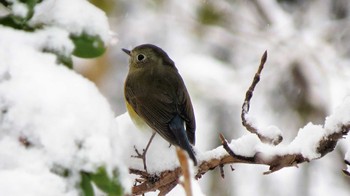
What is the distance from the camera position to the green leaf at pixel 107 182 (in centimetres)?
79

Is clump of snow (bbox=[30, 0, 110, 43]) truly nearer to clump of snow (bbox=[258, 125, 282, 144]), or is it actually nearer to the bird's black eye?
clump of snow (bbox=[258, 125, 282, 144])

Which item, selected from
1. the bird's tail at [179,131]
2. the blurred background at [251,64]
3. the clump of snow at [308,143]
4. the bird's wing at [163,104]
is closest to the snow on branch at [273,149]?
the clump of snow at [308,143]

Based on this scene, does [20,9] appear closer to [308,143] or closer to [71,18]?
[71,18]

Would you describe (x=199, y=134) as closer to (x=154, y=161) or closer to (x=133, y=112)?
(x=133, y=112)

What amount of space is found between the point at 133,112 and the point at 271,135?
4.70 feet

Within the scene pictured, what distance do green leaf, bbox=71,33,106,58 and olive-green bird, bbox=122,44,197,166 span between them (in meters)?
1.67

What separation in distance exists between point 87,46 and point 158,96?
2326 millimetres

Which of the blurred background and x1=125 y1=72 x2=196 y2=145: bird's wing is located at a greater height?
the blurred background

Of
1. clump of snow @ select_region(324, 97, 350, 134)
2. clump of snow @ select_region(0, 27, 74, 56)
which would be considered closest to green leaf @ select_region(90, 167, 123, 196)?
clump of snow @ select_region(0, 27, 74, 56)

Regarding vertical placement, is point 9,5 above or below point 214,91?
below

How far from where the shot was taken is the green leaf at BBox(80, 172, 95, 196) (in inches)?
31.6

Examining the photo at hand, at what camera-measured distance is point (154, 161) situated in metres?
1.79

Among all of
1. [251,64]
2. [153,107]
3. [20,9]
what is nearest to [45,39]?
[20,9]

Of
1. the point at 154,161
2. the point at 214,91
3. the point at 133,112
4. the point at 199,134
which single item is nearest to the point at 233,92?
the point at 214,91
